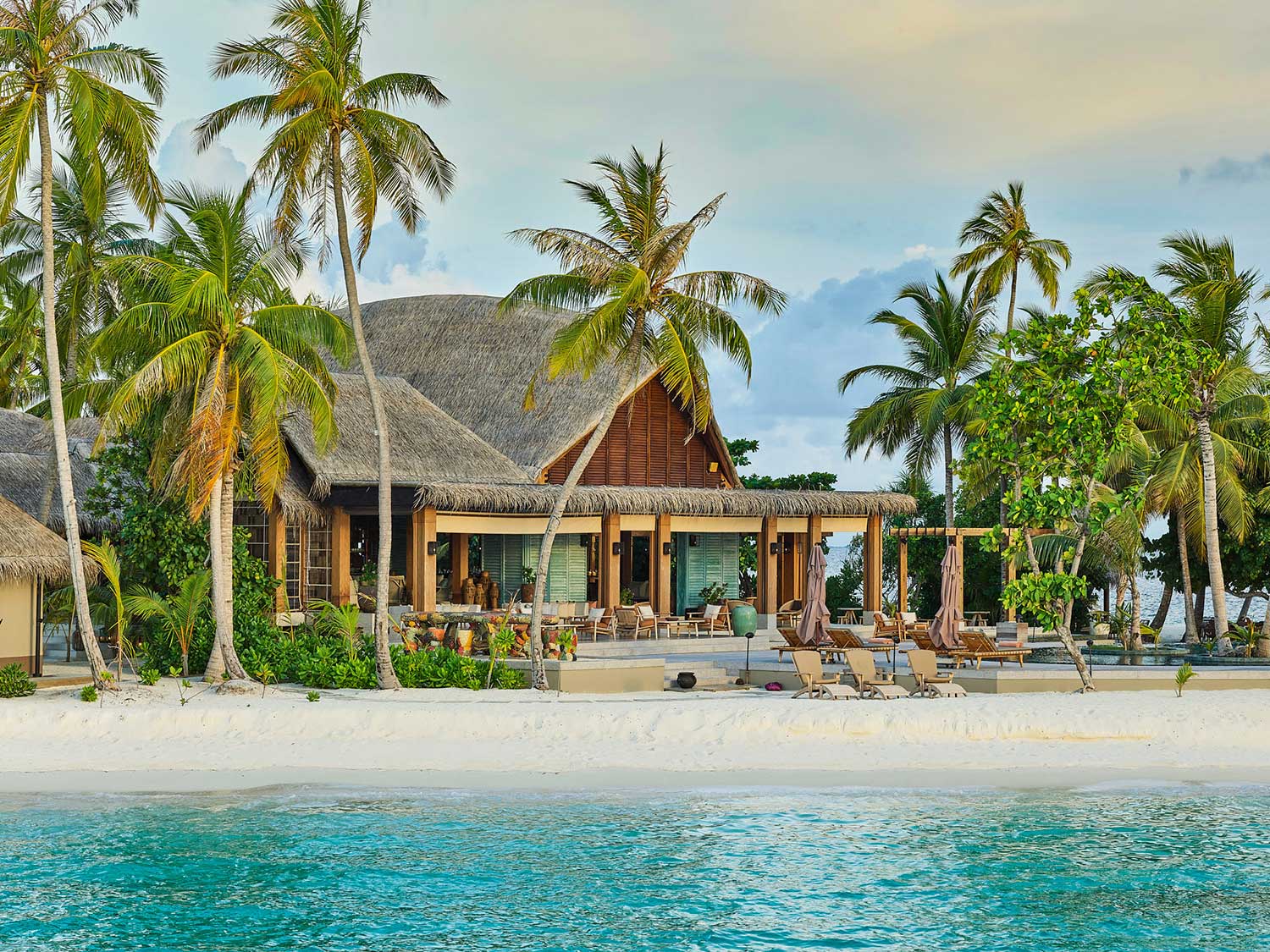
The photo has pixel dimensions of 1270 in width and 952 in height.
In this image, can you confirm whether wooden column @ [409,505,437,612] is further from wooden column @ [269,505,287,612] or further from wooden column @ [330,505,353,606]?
wooden column @ [269,505,287,612]

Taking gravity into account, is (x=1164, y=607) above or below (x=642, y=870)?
above

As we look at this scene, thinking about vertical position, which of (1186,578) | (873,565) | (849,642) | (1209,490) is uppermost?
(1209,490)

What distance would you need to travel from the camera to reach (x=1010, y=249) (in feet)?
99.3

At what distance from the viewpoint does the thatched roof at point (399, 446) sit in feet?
77.3

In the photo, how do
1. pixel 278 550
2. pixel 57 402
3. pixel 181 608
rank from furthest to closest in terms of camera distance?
pixel 278 550
pixel 181 608
pixel 57 402

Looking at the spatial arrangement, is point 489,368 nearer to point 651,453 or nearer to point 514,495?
point 651,453

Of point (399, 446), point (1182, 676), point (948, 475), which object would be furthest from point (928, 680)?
point (948, 475)

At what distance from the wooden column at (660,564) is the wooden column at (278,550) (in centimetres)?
670

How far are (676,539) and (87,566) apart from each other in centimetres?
1273

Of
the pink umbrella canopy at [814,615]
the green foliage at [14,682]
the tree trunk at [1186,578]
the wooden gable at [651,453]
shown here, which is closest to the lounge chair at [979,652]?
the pink umbrella canopy at [814,615]

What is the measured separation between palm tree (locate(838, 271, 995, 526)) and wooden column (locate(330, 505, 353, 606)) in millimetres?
13661

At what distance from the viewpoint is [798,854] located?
44.0ft

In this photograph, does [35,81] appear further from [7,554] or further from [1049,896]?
[1049,896]

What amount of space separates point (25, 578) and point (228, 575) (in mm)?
2724
